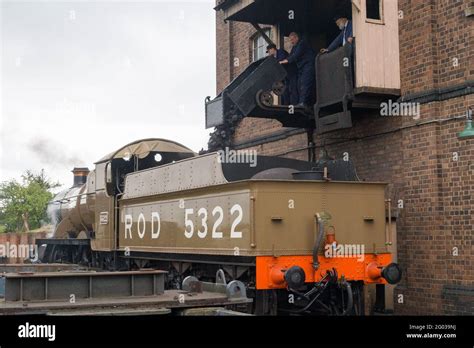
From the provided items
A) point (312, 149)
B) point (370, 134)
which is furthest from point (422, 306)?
point (312, 149)

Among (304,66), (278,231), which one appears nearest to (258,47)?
(304,66)

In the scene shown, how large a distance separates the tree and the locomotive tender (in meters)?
33.1

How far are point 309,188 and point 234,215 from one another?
119 cm

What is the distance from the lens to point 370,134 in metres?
13.6

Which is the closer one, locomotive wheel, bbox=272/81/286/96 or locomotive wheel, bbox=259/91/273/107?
locomotive wheel, bbox=259/91/273/107

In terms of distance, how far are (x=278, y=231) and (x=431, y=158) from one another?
12.0 ft

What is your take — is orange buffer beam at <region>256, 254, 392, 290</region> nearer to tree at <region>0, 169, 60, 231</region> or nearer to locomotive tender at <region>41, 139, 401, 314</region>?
locomotive tender at <region>41, 139, 401, 314</region>

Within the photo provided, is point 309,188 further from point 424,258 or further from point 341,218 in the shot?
point 424,258

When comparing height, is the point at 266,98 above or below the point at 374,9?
below

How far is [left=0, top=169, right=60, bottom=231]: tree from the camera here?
146 ft

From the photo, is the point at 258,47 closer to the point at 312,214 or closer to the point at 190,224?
the point at 190,224

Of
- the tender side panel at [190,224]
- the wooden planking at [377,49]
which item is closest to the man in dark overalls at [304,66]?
the wooden planking at [377,49]

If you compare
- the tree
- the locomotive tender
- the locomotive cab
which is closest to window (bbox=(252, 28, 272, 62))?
the locomotive cab

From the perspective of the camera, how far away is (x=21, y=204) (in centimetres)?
4497
